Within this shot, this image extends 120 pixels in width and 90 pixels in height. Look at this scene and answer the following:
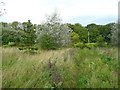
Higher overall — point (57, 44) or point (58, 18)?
point (58, 18)

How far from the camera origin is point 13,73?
6.05 meters

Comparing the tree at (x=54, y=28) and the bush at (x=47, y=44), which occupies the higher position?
the tree at (x=54, y=28)

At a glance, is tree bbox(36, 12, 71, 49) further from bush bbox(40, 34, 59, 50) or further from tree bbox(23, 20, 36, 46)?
tree bbox(23, 20, 36, 46)

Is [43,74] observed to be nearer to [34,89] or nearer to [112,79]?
[34,89]

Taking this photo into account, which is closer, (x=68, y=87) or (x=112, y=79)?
(x=68, y=87)

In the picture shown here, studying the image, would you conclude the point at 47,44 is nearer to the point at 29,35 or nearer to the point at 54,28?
the point at 54,28

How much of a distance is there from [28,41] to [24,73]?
98.2 feet

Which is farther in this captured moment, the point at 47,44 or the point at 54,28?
the point at 54,28

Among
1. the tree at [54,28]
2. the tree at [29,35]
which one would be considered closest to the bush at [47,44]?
the tree at [54,28]

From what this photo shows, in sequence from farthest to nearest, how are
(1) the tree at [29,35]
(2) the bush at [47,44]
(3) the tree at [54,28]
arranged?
(1) the tree at [29,35] → (3) the tree at [54,28] → (2) the bush at [47,44]

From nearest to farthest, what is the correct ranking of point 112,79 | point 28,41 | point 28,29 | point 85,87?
point 85,87
point 112,79
point 28,41
point 28,29

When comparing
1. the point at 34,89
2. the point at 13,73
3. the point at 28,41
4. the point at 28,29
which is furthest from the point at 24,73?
the point at 28,29

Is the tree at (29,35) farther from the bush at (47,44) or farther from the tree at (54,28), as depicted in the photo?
the bush at (47,44)

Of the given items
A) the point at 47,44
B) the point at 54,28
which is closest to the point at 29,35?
the point at 54,28
